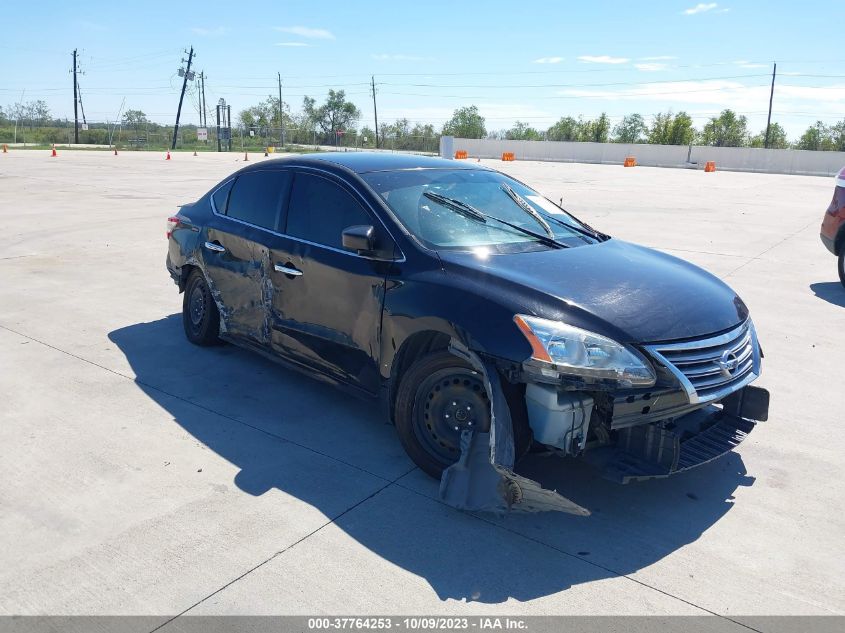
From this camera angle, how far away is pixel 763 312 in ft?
25.8

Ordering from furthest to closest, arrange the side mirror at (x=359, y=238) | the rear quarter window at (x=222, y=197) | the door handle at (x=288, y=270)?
the rear quarter window at (x=222, y=197) < the door handle at (x=288, y=270) < the side mirror at (x=359, y=238)

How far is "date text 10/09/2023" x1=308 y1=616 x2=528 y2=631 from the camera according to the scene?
2881 millimetres

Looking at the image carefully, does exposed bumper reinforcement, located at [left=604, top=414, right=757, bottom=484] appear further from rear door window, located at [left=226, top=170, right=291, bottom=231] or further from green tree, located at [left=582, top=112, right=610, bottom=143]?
green tree, located at [left=582, top=112, right=610, bottom=143]

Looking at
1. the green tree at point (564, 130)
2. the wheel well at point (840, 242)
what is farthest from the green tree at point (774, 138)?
the wheel well at point (840, 242)

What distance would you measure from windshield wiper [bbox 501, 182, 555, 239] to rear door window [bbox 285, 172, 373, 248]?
3.88ft

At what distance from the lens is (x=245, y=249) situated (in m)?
5.35

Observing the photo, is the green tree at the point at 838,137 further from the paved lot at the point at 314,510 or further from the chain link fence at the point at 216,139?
the paved lot at the point at 314,510

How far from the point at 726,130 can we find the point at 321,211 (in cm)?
8952

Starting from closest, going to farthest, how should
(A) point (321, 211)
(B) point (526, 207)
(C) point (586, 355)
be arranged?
1. (C) point (586, 355)
2. (A) point (321, 211)
3. (B) point (526, 207)

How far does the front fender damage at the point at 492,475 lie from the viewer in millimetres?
3369

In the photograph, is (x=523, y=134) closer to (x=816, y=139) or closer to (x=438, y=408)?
(x=816, y=139)

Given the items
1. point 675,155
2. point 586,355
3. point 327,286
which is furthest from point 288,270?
point 675,155

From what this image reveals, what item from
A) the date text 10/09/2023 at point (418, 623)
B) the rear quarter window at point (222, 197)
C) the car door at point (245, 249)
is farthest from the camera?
the rear quarter window at point (222, 197)

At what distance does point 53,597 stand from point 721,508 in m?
3.25
